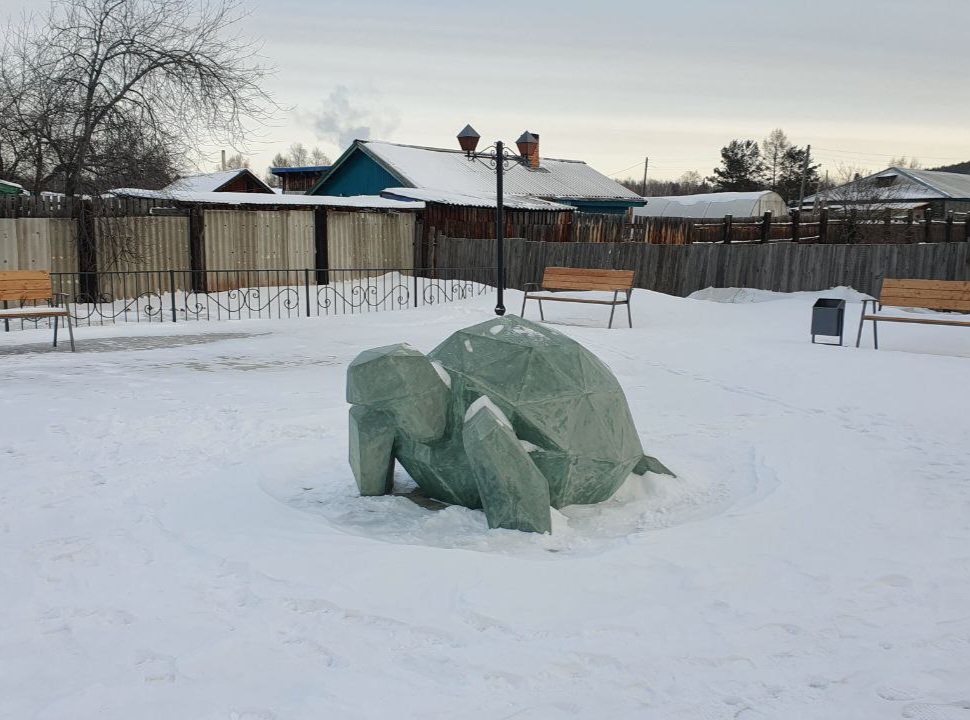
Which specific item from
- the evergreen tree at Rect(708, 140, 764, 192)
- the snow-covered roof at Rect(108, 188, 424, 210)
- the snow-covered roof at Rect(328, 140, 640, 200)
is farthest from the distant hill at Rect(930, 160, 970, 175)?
the snow-covered roof at Rect(108, 188, 424, 210)

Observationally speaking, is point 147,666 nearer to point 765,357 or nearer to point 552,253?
point 765,357

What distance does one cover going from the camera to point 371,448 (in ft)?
17.5

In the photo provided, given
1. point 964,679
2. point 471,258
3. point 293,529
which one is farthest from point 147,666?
point 471,258

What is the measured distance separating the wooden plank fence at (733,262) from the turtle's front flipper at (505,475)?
14102 mm

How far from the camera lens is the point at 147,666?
3.29 m

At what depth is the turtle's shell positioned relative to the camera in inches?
198

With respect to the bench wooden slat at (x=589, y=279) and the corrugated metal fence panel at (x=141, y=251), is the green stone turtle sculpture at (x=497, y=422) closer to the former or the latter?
the bench wooden slat at (x=589, y=279)

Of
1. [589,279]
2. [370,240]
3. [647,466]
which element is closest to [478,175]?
[370,240]

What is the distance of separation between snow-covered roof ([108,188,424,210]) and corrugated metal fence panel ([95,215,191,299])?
48 cm

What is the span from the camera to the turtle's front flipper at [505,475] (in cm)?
475

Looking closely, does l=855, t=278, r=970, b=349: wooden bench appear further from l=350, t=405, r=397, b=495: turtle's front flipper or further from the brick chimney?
l=350, t=405, r=397, b=495: turtle's front flipper

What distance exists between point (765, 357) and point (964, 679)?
794 centimetres

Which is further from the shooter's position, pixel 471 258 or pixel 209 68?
pixel 471 258

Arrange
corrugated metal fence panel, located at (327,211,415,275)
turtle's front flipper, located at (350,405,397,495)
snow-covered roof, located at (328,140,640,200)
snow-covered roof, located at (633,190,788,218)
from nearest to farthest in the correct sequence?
turtle's front flipper, located at (350,405,397,495) < corrugated metal fence panel, located at (327,211,415,275) < snow-covered roof, located at (328,140,640,200) < snow-covered roof, located at (633,190,788,218)
